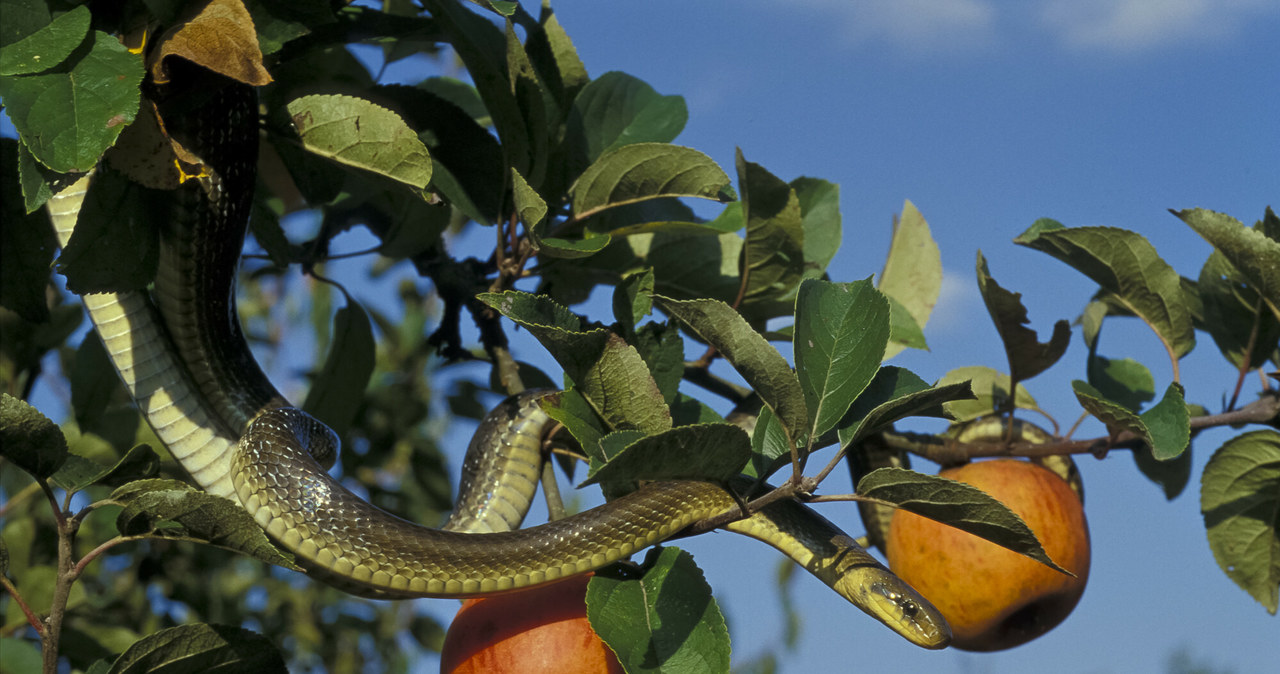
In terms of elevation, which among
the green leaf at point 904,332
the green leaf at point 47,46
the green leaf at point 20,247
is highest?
the green leaf at point 47,46

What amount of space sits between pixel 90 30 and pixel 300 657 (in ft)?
14.7

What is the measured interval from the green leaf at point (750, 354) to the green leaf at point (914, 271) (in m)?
1.31

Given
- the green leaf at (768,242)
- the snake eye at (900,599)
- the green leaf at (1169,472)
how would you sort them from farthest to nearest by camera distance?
the green leaf at (1169,472) < the snake eye at (900,599) < the green leaf at (768,242)

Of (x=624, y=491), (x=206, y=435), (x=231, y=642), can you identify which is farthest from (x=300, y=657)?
(x=624, y=491)

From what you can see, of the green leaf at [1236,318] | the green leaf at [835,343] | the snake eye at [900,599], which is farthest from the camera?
the green leaf at [1236,318]

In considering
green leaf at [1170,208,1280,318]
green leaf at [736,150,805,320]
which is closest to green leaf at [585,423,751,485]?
green leaf at [736,150,805,320]

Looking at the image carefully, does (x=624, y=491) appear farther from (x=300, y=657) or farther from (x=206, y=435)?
(x=300, y=657)

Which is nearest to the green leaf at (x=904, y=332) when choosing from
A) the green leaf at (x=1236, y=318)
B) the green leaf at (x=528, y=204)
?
the green leaf at (x=1236, y=318)

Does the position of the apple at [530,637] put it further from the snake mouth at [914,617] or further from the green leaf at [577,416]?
the snake mouth at [914,617]

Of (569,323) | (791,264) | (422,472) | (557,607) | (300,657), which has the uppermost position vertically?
(791,264)

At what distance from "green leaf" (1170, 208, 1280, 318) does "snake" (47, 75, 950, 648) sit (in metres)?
1.06

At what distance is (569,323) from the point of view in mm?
1754

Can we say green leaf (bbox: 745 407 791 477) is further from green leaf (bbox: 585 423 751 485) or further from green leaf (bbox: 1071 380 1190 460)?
green leaf (bbox: 1071 380 1190 460)

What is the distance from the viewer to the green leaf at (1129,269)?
248cm
